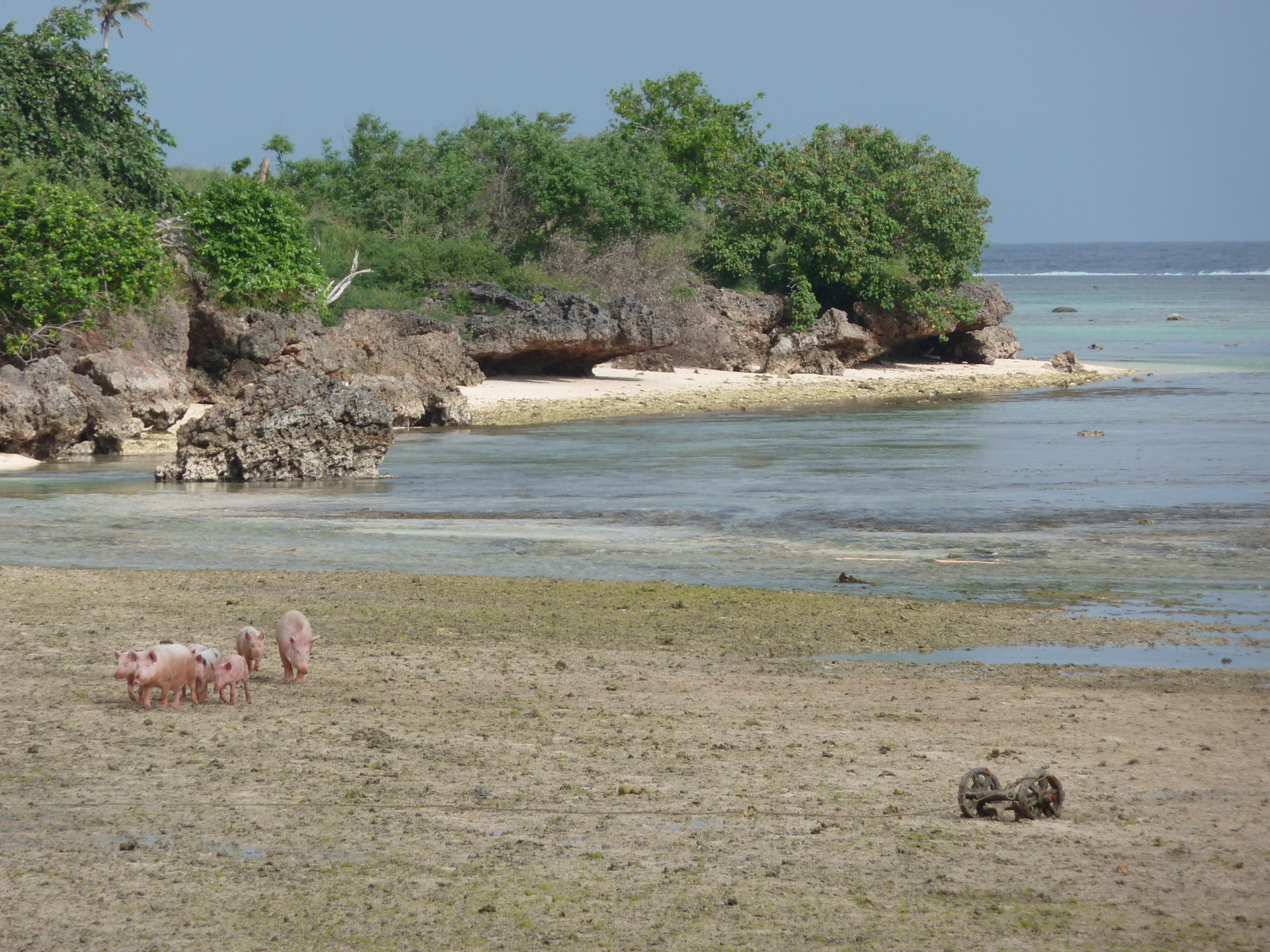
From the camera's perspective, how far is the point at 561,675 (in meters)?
8.47

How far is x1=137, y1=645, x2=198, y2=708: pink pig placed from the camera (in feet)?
23.5

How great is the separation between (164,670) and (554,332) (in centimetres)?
2869

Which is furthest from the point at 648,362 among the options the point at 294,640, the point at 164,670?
the point at 164,670

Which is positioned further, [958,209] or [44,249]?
[958,209]

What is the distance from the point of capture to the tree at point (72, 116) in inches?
1166

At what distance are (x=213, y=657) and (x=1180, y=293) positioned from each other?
12303 centimetres

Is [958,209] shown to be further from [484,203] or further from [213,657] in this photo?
[213,657]

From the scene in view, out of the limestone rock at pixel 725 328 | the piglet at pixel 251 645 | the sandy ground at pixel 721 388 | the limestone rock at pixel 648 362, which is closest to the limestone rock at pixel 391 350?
the sandy ground at pixel 721 388

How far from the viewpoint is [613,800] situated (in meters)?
5.95

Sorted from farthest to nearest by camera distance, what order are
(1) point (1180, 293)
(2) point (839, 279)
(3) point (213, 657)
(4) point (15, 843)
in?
(1) point (1180, 293), (2) point (839, 279), (3) point (213, 657), (4) point (15, 843)

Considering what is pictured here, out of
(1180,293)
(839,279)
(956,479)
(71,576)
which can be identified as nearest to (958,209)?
(839,279)

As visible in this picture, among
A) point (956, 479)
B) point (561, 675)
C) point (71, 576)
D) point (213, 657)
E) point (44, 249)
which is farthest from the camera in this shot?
point (44, 249)

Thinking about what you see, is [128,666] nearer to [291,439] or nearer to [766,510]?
[766,510]

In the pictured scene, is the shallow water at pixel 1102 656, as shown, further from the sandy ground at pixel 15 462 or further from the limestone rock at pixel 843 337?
the limestone rock at pixel 843 337
